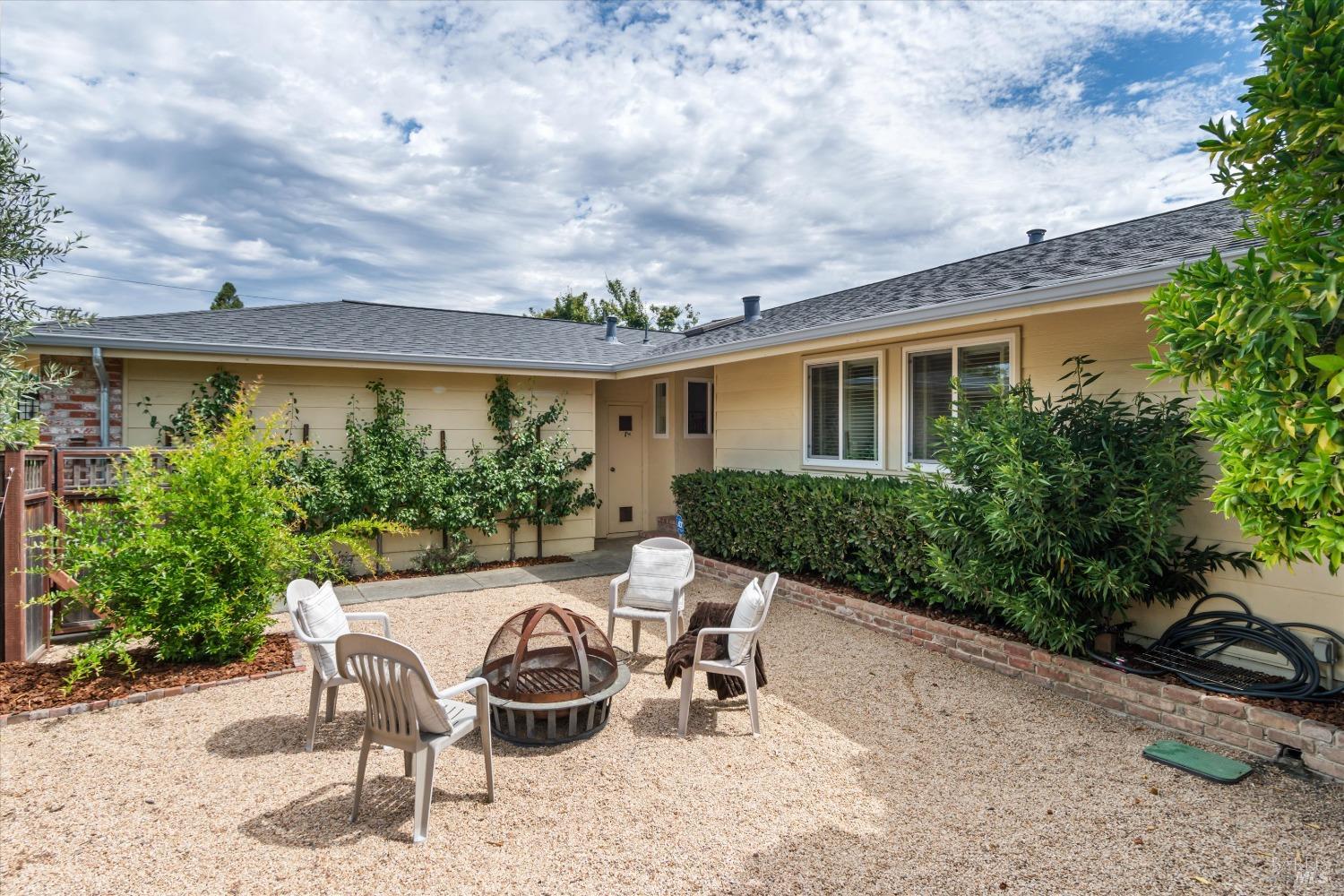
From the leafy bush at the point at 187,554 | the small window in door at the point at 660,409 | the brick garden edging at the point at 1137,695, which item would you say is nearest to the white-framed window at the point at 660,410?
the small window in door at the point at 660,409

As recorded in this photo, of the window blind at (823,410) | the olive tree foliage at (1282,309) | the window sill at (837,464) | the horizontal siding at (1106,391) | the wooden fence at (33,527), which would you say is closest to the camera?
the olive tree foliage at (1282,309)

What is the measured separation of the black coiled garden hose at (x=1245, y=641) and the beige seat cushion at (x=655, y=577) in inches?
125

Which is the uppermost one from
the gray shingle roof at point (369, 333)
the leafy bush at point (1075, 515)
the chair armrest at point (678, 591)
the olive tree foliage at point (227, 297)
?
the olive tree foliage at point (227, 297)

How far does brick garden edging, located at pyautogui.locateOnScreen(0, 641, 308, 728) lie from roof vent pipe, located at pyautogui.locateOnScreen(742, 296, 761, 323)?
8.71m

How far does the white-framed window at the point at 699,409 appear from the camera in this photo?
11.4 meters

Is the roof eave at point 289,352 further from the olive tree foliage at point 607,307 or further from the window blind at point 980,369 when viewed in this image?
the olive tree foliage at point 607,307

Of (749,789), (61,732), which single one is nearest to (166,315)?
(61,732)

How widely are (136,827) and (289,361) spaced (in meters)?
5.81

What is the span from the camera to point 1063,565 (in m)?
4.52

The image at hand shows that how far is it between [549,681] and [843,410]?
5.15 metres

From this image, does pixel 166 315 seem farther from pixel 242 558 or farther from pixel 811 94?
pixel 811 94

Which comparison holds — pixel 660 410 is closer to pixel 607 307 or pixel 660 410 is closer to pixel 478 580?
pixel 478 580

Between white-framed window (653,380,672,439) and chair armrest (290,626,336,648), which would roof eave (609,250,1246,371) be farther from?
chair armrest (290,626,336,648)

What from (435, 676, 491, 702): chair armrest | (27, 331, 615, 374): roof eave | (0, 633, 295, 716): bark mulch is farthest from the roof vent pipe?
(435, 676, 491, 702): chair armrest
